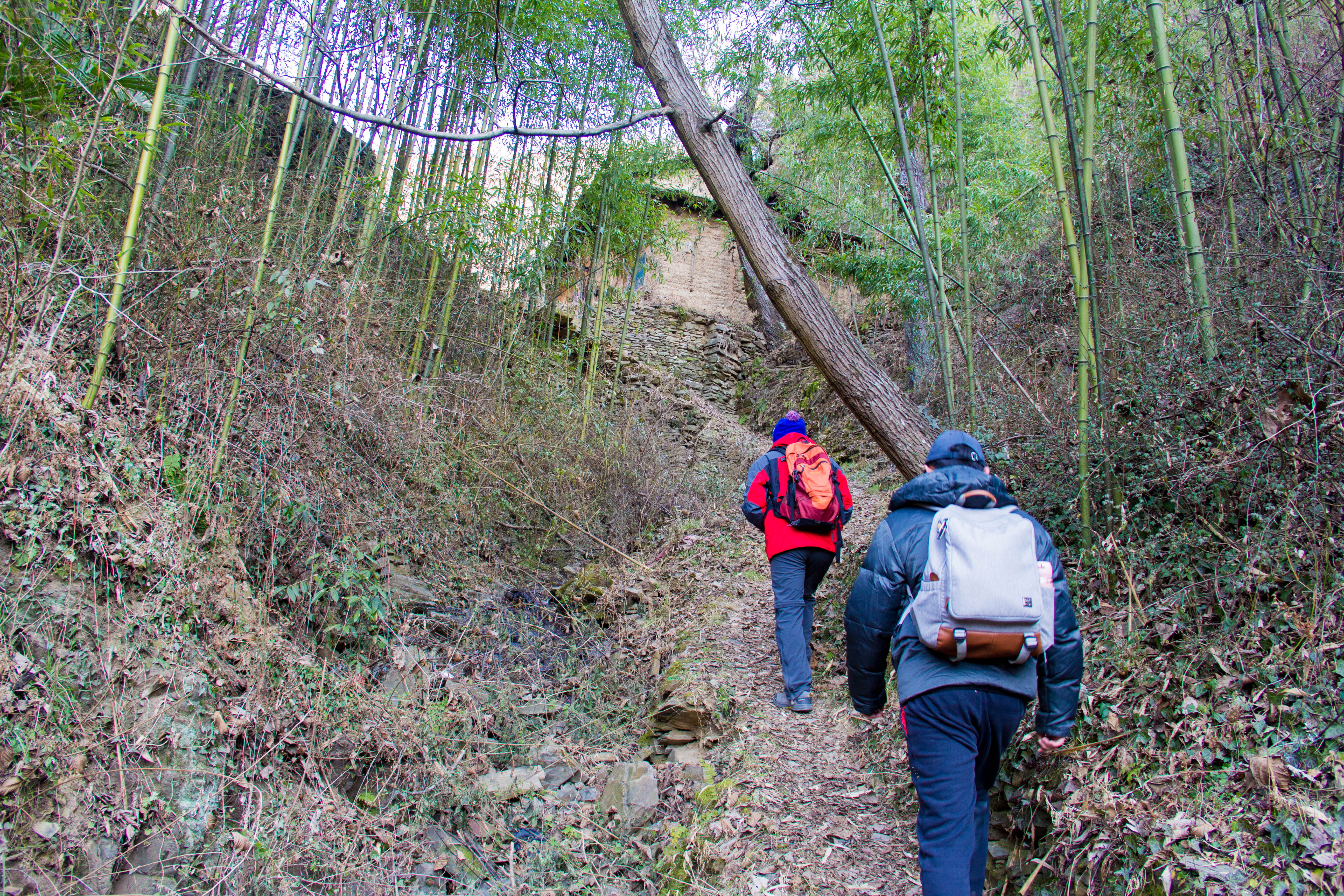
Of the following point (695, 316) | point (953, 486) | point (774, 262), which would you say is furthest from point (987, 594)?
point (695, 316)

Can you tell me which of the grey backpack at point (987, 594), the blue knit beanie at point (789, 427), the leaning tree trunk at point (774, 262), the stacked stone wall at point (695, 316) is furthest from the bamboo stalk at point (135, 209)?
the stacked stone wall at point (695, 316)

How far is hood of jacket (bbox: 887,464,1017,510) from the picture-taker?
2213 millimetres

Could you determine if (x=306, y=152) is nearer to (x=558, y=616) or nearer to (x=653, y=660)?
(x=558, y=616)

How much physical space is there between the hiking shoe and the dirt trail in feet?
0.13

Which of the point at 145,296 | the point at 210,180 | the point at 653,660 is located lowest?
the point at 653,660

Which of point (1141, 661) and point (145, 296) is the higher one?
point (145, 296)

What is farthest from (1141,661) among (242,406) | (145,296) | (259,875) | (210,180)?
(210,180)

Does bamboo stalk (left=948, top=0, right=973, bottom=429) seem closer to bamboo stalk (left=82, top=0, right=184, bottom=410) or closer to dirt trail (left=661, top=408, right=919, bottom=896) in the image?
dirt trail (left=661, top=408, right=919, bottom=896)

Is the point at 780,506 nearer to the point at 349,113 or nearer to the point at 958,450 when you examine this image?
the point at 958,450

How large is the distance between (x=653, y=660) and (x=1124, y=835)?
297 centimetres

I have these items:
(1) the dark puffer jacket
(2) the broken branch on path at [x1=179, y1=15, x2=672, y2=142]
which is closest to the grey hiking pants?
(1) the dark puffer jacket

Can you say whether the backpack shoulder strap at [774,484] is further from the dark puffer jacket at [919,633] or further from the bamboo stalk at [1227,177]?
the bamboo stalk at [1227,177]

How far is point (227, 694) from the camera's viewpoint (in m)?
2.92

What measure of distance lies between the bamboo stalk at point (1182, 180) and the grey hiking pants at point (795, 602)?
1.94 meters
